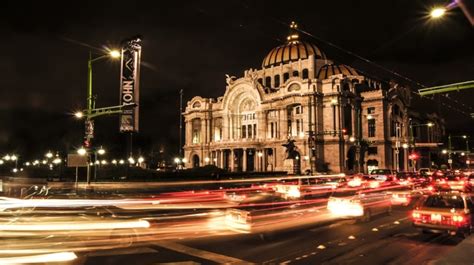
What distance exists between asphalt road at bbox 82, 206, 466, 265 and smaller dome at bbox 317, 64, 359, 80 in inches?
2763

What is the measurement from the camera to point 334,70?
82938mm

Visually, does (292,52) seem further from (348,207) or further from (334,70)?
(348,207)

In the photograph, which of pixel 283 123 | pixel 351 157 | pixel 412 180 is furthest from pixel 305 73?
pixel 412 180

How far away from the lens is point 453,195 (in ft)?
43.8

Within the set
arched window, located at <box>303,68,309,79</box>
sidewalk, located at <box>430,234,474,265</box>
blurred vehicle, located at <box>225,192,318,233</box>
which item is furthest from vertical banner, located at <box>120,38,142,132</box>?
arched window, located at <box>303,68,309,79</box>

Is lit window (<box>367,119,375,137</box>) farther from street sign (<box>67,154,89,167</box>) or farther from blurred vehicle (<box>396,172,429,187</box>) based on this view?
street sign (<box>67,154,89,167</box>)

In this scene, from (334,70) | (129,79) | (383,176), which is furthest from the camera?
(334,70)

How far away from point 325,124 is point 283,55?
2439 cm

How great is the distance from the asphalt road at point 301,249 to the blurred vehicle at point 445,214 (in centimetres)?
41

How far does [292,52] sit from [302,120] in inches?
886

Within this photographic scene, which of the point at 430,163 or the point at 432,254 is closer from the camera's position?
the point at 432,254

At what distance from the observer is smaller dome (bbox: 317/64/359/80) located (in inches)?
3243

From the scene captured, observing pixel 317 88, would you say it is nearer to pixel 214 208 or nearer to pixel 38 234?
pixel 214 208

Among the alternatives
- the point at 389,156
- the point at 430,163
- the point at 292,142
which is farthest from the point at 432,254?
the point at 430,163
